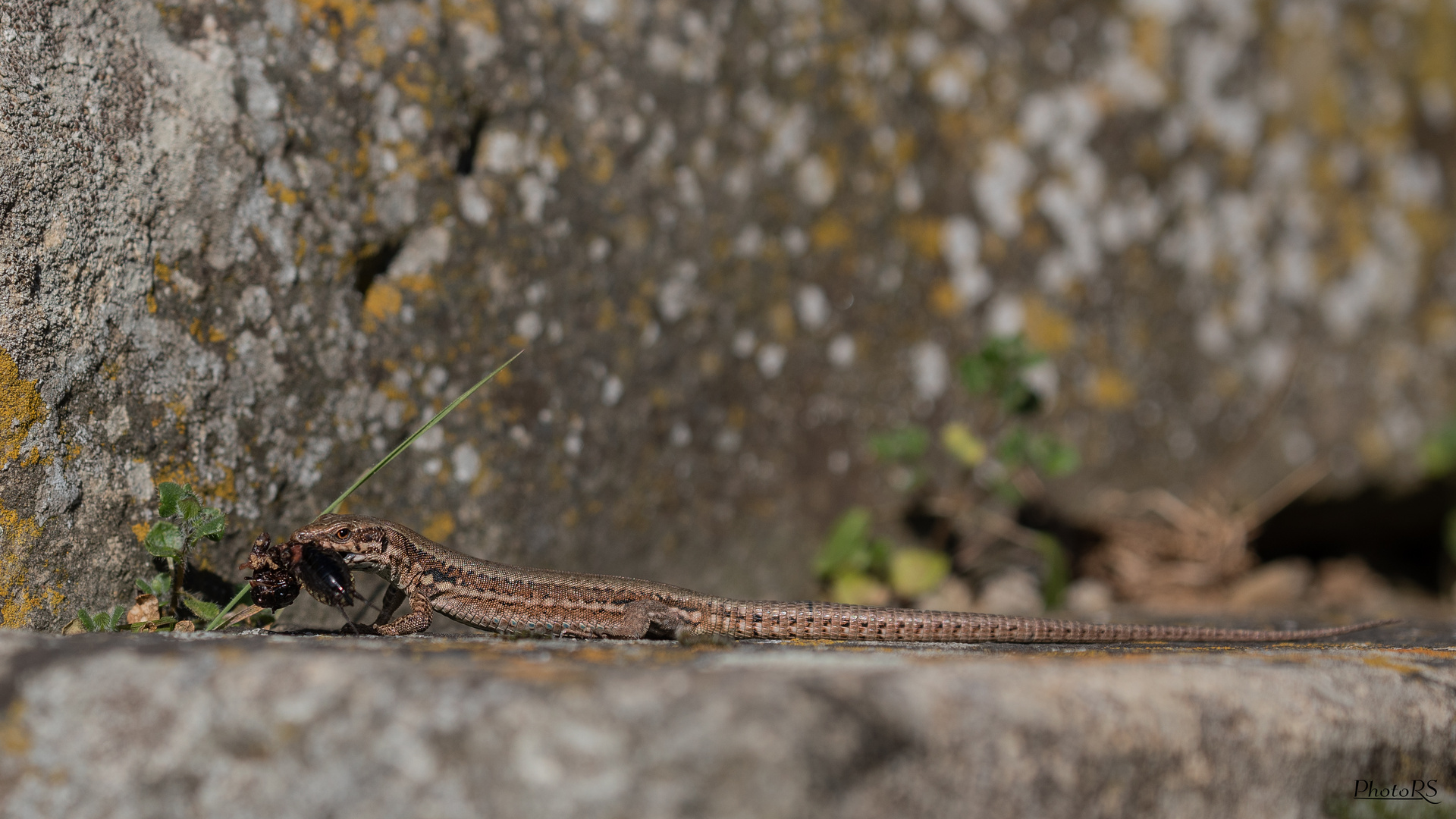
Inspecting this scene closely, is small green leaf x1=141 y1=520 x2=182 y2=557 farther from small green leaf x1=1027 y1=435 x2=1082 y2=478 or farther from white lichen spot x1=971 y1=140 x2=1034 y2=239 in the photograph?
white lichen spot x1=971 y1=140 x2=1034 y2=239

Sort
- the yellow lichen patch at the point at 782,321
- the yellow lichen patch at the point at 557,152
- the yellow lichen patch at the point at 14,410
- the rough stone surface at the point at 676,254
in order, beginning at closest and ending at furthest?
1. the yellow lichen patch at the point at 14,410
2. the rough stone surface at the point at 676,254
3. the yellow lichen patch at the point at 557,152
4. the yellow lichen patch at the point at 782,321

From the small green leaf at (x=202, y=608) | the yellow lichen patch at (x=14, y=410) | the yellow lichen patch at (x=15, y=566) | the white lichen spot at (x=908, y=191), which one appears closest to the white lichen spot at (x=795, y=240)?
the white lichen spot at (x=908, y=191)

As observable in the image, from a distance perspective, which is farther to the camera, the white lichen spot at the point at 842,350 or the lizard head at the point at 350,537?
the white lichen spot at the point at 842,350

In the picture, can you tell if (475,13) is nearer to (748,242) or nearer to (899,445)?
(748,242)

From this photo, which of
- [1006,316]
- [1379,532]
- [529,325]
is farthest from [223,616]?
[1379,532]

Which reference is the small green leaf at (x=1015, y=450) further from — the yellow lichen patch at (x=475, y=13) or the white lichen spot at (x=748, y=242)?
the yellow lichen patch at (x=475, y=13)

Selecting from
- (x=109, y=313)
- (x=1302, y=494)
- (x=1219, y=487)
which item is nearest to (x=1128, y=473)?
(x=1219, y=487)

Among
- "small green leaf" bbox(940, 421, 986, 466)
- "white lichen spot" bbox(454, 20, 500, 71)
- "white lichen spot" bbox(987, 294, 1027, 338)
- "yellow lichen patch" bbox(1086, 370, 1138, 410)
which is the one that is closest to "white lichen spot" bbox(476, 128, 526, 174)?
"white lichen spot" bbox(454, 20, 500, 71)
